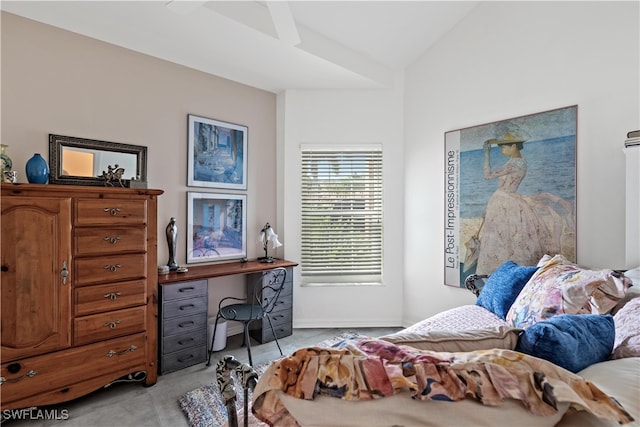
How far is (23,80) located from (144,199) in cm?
119

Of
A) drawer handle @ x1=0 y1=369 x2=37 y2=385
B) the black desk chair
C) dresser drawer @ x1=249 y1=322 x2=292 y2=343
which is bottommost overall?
dresser drawer @ x1=249 y1=322 x2=292 y2=343

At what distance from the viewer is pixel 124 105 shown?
2889 mm

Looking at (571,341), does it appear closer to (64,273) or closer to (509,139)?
(509,139)

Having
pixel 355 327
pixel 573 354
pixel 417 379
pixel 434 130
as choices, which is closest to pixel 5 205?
→ pixel 417 379

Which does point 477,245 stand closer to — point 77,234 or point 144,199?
point 144,199

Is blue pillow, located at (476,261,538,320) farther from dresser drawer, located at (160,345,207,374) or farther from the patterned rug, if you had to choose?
dresser drawer, located at (160,345,207,374)

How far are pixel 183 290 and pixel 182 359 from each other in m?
0.57

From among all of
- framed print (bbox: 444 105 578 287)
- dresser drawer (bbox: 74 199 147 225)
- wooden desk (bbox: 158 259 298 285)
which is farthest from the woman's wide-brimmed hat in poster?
dresser drawer (bbox: 74 199 147 225)

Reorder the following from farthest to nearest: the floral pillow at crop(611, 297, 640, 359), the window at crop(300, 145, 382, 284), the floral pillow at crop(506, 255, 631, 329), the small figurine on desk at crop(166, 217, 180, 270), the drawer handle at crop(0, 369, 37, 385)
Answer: the window at crop(300, 145, 382, 284)
the small figurine on desk at crop(166, 217, 180, 270)
the drawer handle at crop(0, 369, 37, 385)
the floral pillow at crop(506, 255, 631, 329)
the floral pillow at crop(611, 297, 640, 359)

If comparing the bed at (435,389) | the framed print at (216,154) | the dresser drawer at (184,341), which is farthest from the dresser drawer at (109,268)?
the bed at (435,389)

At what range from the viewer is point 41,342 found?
2.09m

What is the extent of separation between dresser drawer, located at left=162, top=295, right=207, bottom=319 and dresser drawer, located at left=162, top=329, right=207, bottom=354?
0.17 metres

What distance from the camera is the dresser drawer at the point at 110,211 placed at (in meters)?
2.23

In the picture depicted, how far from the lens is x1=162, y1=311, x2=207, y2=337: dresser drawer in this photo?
269cm
